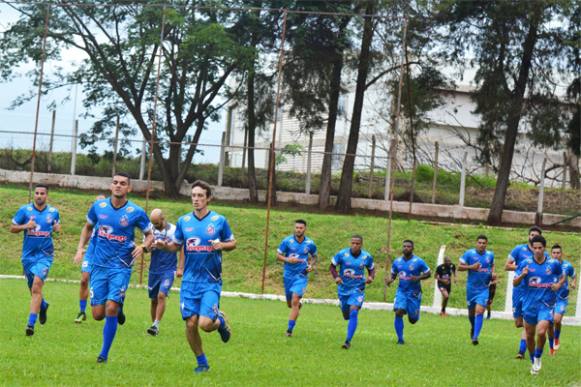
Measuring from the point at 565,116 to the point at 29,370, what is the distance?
30.2m

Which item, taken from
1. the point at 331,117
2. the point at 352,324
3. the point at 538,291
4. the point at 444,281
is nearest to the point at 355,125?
the point at 331,117

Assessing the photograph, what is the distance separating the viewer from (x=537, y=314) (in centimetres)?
1546

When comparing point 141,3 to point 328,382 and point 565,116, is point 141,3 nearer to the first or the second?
point 565,116

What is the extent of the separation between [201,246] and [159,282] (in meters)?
5.73

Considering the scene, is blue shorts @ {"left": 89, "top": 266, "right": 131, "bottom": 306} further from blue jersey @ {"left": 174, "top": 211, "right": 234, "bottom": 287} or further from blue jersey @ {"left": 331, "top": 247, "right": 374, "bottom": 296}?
blue jersey @ {"left": 331, "top": 247, "right": 374, "bottom": 296}

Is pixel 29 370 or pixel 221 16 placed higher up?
pixel 221 16

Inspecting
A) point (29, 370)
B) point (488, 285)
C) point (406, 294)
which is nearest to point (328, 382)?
point (29, 370)

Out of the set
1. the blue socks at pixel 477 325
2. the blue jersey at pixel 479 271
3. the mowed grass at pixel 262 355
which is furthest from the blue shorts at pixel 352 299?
the blue jersey at pixel 479 271

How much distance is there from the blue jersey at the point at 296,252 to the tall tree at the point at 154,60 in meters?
17.5

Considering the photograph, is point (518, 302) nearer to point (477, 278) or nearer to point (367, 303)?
point (477, 278)

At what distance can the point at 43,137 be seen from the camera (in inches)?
1551

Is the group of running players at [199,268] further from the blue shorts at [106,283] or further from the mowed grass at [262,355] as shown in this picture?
the mowed grass at [262,355]

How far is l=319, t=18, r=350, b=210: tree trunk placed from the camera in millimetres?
38812

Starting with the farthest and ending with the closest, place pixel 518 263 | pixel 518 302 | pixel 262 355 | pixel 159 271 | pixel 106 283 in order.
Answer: pixel 518 302
pixel 159 271
pixel 518 263
pixel 262 355
pixel 106 283
